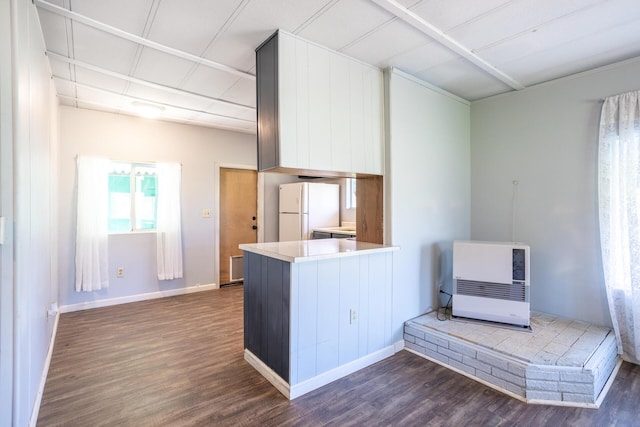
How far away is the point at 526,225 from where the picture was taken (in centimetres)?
317

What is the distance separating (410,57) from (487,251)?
176cm

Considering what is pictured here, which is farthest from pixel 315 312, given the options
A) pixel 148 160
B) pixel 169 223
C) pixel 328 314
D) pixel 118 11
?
pixel 148 160

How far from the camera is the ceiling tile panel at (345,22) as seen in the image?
6.15 feet

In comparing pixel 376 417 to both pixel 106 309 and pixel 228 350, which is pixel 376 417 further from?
pixel 106 309

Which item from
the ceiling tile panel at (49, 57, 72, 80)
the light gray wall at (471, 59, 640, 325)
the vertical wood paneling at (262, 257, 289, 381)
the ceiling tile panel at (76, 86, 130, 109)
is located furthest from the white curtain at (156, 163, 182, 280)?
the light gray wall at (471, 59, 640, 325)

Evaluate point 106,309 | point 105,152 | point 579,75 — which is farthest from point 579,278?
point 105,152

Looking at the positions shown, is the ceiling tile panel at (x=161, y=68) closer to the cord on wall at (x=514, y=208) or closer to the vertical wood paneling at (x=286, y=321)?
the vertical wood paneling at (x=286, y=321)

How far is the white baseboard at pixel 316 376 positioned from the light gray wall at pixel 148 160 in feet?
7.93

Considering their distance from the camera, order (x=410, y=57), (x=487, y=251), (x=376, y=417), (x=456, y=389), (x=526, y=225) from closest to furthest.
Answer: (x=376, y=417) → (x=456, y=389) → (x=410, y=57) → (x=487, y=251) → (x=526, y=225)

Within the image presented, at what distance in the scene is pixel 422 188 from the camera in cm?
299

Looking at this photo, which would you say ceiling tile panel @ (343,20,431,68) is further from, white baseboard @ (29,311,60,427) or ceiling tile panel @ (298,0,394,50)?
white baseboard @ (29,311,60,427)

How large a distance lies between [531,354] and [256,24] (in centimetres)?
294

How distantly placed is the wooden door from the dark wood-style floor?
7.17 feet

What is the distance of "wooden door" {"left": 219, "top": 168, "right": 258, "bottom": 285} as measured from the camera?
5.02 metres
